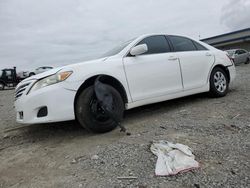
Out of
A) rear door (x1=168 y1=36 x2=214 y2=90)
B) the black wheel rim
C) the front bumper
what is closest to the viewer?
the front bumper

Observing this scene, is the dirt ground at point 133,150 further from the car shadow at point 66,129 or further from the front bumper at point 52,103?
the front bumper at point 52,103

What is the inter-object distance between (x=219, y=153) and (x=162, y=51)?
2.63 m

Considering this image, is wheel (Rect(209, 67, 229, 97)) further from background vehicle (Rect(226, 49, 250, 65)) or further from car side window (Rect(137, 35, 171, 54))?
background vehicle (Rect(226, 49, 250, 65))

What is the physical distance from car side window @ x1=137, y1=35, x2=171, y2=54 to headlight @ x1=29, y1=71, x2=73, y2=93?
5.25 ft

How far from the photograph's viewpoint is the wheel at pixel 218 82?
5887 millimetres

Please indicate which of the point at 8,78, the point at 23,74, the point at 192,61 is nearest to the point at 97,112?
the point at 192,61

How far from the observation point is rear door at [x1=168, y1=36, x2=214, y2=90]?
17.7 ft

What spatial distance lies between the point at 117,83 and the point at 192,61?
190 cm

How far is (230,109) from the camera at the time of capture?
15.9 feet

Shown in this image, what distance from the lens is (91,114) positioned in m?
3.93

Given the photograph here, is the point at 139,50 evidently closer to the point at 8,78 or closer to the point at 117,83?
the point at 117,83

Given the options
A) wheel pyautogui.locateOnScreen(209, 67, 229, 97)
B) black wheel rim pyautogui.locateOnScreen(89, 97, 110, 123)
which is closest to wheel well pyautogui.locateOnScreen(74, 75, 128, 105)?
black wheel rim pyautogui.locateOnScreen(89, 97, 110, 123)

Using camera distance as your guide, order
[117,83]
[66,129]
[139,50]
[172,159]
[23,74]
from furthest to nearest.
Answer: [23,74]
[66,129]
[139,50]
[117,83]
[172,159]

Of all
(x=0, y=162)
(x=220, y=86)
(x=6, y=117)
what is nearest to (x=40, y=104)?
(x=0, y=162)
